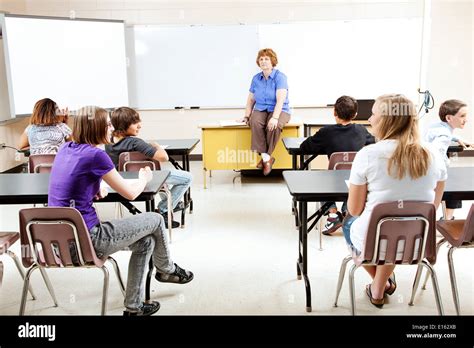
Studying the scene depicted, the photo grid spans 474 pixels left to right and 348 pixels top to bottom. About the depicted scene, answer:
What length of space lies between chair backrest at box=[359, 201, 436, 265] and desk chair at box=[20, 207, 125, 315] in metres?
1.31

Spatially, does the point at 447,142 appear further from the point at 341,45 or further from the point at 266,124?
the point at 341,45

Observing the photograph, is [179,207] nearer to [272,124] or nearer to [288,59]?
[272,124]

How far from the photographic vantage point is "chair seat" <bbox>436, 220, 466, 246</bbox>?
8.08 ft

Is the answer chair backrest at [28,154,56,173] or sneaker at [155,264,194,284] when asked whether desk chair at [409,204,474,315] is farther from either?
chair backrest at [28,154,56,173]

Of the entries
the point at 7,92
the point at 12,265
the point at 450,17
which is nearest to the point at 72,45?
the point at 7,92

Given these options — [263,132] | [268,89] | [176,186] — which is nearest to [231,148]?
[263,132]

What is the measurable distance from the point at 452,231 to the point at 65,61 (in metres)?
5.39

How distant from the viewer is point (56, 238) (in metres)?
2.26

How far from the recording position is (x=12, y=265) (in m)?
3.43

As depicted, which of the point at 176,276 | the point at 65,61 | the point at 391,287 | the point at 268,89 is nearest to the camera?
the point at 391,287

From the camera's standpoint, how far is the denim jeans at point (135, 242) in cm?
237

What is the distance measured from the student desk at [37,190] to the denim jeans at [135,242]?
13cm

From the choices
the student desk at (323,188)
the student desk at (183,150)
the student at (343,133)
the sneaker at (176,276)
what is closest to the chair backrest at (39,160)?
the student desk at (183,150)

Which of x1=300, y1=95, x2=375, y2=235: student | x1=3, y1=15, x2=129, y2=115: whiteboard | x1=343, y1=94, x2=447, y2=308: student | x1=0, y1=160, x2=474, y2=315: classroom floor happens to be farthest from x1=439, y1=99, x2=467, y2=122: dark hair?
x1=3, y1=15, x2=129, y2=115: whiteboard
